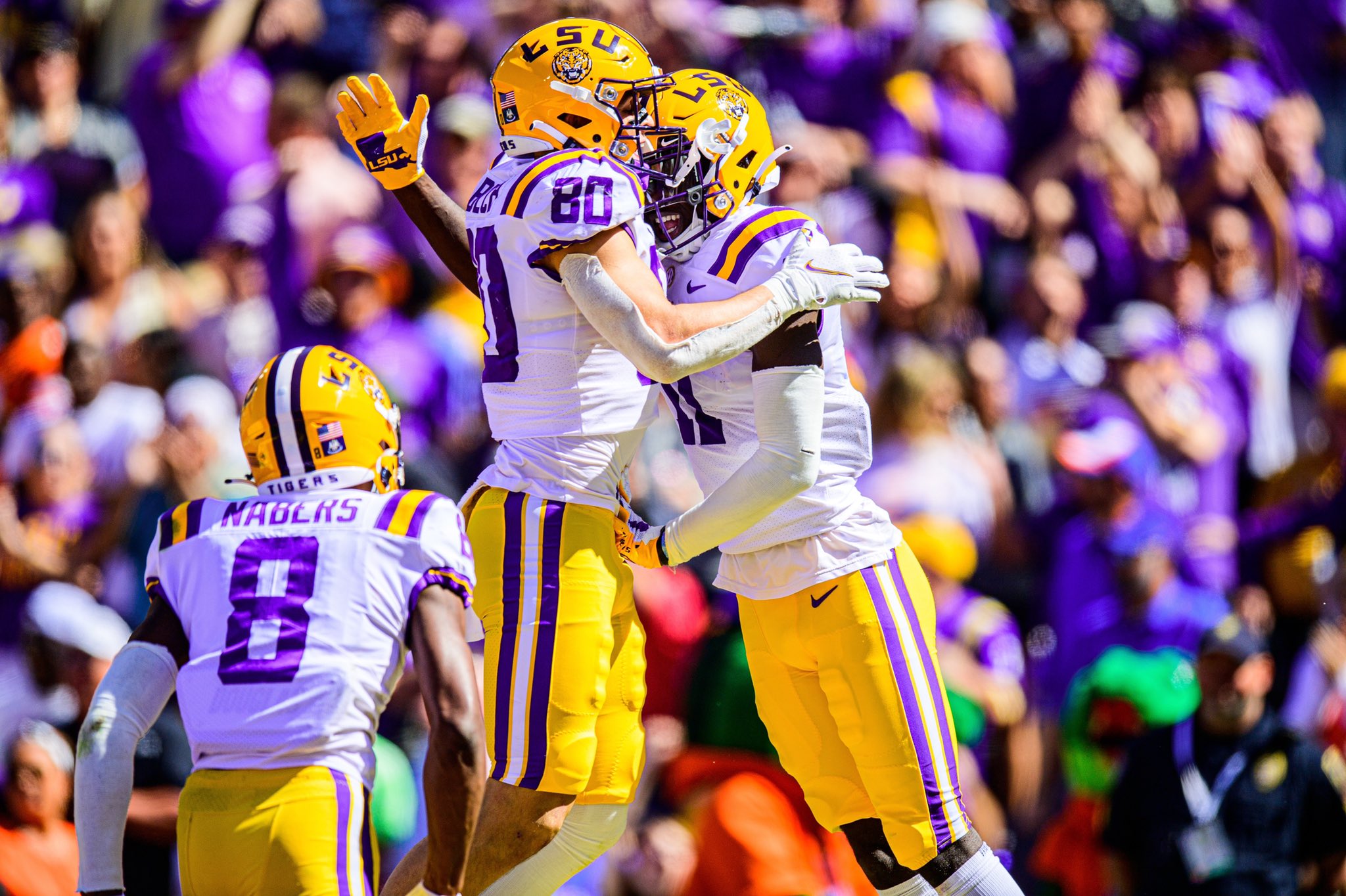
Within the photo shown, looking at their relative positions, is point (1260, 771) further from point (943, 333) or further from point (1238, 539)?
point (943, 333)

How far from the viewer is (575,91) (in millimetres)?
4715

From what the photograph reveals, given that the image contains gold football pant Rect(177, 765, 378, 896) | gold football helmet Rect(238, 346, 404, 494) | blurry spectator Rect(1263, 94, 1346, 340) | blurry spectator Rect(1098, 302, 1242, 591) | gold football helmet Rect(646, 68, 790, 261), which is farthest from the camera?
blurry spectator Rect(1263, 94, 1346, 340)

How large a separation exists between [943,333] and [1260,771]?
3.01 m

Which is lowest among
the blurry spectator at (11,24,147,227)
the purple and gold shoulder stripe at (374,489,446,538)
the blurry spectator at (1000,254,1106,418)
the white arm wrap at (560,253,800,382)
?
the blurry spectator at (1000,254,1106,418)

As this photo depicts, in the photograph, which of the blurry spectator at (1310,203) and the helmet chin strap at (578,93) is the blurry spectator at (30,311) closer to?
the helmet chin strap at (578,93)

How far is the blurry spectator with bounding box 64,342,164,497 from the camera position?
25.1 feet

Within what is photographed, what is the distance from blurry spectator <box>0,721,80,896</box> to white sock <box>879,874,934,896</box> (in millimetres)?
3273

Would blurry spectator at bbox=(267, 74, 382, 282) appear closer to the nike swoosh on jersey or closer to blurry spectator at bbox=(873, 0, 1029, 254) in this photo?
blurry spectator at bbox=(873, 0, 1029, 254)

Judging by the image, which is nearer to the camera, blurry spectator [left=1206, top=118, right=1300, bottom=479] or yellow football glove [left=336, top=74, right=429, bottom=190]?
yellow football glove [left=336, top=74, right=429, bottom=190]

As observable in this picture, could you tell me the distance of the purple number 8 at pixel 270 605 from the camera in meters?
3.87

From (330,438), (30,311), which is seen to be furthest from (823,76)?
(330,438)

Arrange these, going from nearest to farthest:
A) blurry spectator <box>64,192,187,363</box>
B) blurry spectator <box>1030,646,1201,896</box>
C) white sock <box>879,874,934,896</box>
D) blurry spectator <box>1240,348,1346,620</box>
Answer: white sock <box>879,874,934,896</box> → blurry spectator <box>1030,646,1201,896</box> → blurry spectator <box>1240,348,1346,620</box> → blurry spectator <box>64,192,187,363</box>

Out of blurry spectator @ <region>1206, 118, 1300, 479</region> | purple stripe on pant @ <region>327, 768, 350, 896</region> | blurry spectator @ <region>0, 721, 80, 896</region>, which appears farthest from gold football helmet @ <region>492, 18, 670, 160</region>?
blurry spectator @ <region>1206, 118, 1300, 479</region>

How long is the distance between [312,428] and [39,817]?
3.11 m
